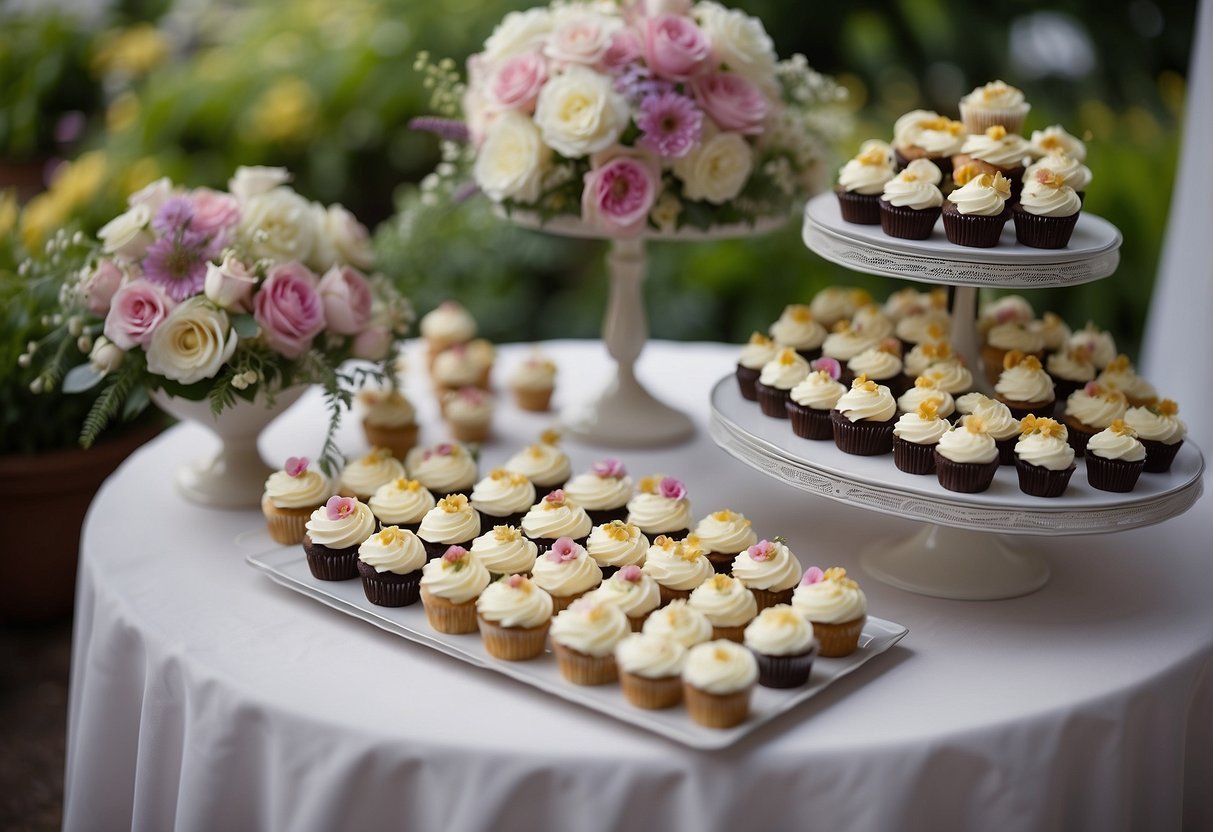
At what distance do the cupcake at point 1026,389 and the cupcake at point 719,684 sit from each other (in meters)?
0.87

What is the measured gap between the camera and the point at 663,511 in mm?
2330

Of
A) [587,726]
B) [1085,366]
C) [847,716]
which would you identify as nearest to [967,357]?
[1085,366]

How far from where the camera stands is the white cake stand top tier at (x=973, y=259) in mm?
2189

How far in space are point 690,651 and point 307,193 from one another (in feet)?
14.9

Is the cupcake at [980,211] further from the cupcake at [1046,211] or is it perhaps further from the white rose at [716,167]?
the white rose at [716,167]

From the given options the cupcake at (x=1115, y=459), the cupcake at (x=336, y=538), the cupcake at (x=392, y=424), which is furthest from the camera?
the cupcake at (x=392, y=424)

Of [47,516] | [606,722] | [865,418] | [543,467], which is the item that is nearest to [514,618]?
[606,722]

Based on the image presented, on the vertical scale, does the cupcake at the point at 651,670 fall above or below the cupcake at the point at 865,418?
below

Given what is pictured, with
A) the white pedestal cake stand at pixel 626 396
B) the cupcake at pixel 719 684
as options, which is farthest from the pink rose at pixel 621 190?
the cupcake at pixel 719 684

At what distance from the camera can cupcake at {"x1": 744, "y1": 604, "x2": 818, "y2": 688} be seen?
190 cm

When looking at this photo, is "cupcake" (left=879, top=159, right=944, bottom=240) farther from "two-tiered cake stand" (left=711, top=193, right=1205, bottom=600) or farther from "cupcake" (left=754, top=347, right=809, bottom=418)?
"cupcake" (left=754, top=347, right=809, bottom=418)

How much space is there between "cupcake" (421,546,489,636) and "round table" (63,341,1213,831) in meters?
0.07

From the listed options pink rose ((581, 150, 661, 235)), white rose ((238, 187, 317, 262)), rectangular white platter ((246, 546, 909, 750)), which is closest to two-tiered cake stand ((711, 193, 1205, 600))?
rectangular white platter ((246, 546, 909, 750))

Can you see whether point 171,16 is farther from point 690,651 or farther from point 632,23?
point 690,651
